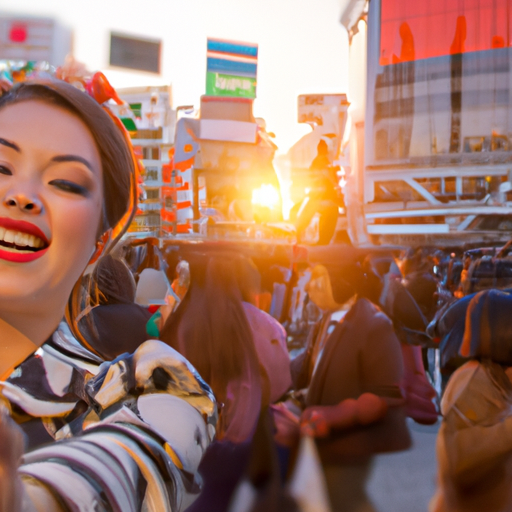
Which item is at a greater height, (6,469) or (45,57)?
(45,57)

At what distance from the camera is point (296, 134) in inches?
35.3

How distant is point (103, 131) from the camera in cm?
70

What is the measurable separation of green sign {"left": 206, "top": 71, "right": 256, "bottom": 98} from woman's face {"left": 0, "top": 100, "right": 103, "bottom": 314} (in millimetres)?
287

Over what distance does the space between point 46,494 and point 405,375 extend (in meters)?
0.70

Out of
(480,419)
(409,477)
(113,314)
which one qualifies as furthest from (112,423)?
(480,419)

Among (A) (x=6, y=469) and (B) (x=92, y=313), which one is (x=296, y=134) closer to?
(B) (x=92, y=313)

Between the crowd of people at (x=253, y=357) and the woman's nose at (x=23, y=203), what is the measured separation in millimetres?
75

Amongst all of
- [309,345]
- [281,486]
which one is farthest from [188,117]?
[281,486]

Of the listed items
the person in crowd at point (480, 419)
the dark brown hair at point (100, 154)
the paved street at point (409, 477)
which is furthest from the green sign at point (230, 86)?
the paved street at point (409, 477)

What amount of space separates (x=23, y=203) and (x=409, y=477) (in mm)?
907

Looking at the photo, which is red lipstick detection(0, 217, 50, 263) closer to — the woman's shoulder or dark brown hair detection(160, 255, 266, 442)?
dark brown hair detection(160, 255, 266, 442)

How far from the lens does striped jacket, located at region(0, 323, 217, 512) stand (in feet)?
1.70

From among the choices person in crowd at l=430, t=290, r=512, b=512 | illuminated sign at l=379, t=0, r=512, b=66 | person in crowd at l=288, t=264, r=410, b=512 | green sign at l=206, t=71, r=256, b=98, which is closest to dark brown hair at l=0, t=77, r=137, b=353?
green sign at l=206, t=71, r=256, b=98

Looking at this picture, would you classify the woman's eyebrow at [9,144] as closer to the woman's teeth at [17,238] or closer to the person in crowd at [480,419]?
the woman's teeth at [17,238]
